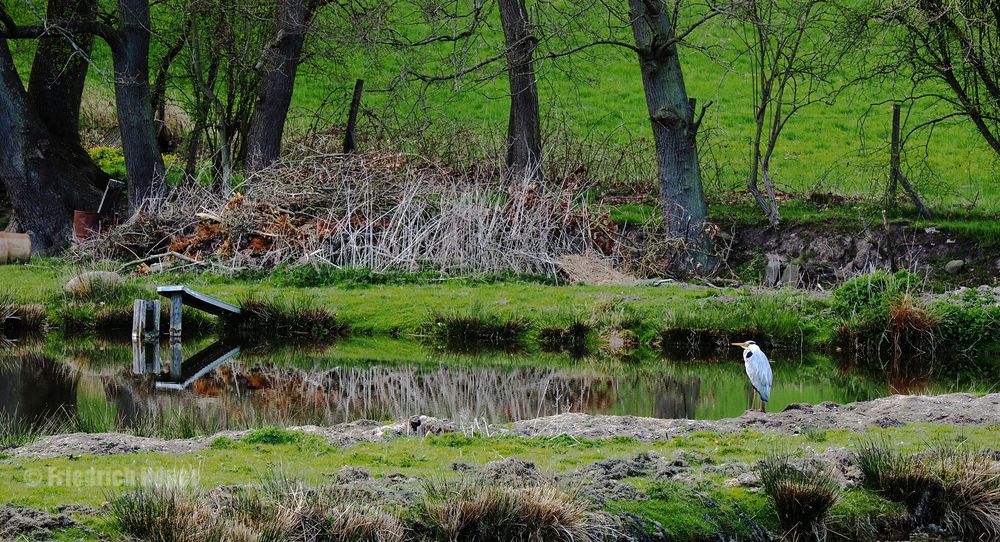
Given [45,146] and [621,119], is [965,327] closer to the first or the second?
[45,146]

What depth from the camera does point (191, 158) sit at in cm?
2556

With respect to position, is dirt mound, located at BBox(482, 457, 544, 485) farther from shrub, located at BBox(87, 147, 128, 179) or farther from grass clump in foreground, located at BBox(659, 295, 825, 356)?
shrub, located at BBox(87, 147, 128, 179)

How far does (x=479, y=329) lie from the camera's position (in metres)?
17.0

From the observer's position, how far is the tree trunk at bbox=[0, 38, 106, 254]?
72.0ft

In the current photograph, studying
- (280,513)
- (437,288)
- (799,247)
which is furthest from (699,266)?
(280,513)

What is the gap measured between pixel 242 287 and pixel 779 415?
11.0m

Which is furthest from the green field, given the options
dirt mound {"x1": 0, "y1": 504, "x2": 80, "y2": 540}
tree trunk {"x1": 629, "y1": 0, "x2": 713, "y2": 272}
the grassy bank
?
dirt mound {"x1": 0, "y1": 504, "x2": 80, "y2": 540}

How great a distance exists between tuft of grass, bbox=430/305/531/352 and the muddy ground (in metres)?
6.32

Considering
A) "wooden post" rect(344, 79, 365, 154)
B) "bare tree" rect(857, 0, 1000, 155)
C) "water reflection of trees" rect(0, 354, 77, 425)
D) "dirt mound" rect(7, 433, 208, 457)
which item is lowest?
"water reflection of trees" rect(0, 354, 77, 425)

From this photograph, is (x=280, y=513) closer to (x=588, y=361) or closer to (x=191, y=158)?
(x=588, y=361)

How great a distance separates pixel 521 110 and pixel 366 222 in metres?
4.12

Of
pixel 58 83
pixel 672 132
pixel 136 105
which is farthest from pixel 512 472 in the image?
pixel 58 83

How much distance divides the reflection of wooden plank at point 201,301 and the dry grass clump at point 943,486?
36.8 feet

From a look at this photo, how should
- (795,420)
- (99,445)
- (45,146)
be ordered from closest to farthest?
1. (99,445)
2. (795,420)
3. (45,146)
